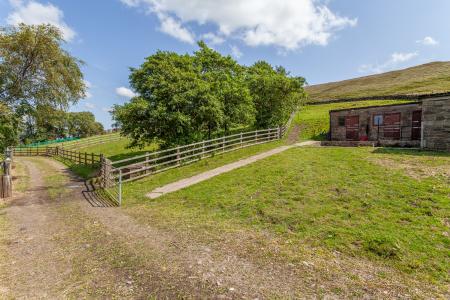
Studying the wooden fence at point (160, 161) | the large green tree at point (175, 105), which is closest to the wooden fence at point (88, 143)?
the large green tree at point (175, 105)

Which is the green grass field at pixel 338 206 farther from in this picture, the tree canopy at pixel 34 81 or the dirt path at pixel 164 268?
the tree canopy at pixel 34 81

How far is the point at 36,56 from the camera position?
14.9 metres

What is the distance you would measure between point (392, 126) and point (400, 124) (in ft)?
1.76

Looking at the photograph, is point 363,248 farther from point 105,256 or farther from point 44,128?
point 44,128

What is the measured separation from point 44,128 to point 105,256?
17170 mm

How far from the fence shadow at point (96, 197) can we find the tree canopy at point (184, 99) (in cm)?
479

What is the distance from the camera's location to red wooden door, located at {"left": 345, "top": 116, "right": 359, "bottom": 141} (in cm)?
2088

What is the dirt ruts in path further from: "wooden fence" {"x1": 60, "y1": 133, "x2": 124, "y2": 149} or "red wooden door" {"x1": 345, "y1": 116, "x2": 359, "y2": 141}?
"wooden fence" {"x1": 60, "y1": 133, "x2": 124, "y2": 149}

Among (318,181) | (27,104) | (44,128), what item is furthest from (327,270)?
(44,128)

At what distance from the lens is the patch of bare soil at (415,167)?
30.3 feet

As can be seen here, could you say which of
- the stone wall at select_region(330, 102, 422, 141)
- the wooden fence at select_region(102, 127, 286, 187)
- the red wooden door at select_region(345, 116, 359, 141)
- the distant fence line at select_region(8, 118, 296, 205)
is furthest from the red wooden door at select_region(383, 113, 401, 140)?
the wooden fence at select_region(102, 127, 286, 187)

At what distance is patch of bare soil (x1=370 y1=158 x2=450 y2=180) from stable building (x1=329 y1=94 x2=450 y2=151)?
4190 millimetres

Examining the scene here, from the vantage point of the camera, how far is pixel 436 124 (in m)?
14.0

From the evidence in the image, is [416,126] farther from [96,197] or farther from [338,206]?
[96,197]
